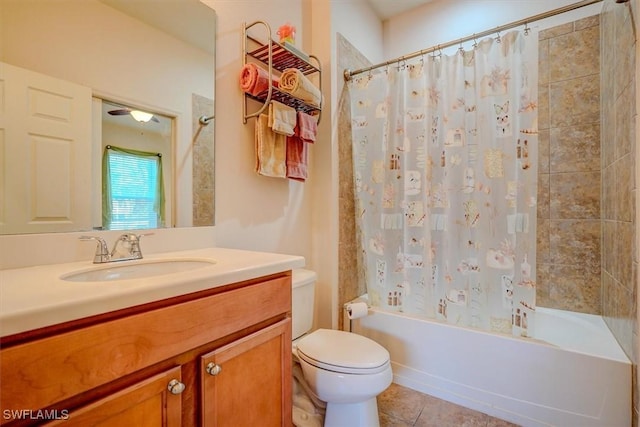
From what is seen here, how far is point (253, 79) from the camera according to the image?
4.50ft

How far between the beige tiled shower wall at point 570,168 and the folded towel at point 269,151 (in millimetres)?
1786

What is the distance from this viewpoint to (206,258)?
103 centimetres

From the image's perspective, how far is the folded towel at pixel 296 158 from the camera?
1.58 meters

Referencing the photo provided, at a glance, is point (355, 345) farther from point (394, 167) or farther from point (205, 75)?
point (205, 75)

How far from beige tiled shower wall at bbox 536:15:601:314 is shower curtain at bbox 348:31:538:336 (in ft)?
2.44

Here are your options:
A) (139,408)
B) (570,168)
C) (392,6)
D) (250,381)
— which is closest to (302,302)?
(250,381)

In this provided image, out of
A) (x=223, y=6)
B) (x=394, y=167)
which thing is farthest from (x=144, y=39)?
(x=394, y=167)

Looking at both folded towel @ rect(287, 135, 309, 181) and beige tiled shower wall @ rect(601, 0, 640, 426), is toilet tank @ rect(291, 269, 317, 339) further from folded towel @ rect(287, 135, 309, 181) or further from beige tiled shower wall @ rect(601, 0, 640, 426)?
beige tiled shower wall @ rect(601, 0, 640, 426)

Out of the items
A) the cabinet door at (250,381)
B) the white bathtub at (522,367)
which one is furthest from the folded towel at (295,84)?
the white bathtub at (522,367)

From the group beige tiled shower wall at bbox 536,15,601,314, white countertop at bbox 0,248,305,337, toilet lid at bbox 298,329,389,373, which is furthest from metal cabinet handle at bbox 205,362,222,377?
beige tiled shower wall at bbox 536,15,601,314

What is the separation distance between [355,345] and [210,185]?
100 cm

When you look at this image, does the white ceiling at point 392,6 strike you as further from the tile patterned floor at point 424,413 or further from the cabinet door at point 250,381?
the tile patterned floor at point 424,413

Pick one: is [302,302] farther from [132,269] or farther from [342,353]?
[132,269]

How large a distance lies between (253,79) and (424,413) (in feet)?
6.23
